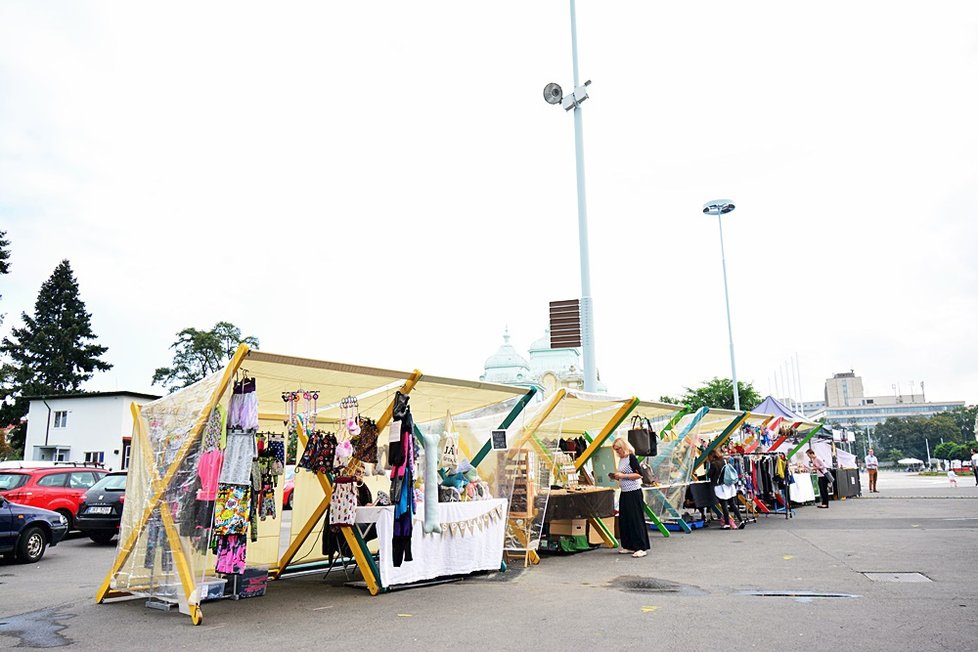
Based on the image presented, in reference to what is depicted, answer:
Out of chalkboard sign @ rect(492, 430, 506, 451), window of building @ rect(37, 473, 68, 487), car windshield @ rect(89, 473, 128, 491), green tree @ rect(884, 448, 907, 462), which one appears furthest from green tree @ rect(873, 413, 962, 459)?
window of building @ rect(37, 473, 68, 487)

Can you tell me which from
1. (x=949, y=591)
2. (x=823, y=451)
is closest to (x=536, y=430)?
(x=949, y=591)

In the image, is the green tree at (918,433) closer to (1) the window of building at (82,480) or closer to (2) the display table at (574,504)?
(2) the display table at (574,504)

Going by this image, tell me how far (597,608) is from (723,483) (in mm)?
8721

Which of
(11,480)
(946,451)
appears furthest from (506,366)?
(946,451)

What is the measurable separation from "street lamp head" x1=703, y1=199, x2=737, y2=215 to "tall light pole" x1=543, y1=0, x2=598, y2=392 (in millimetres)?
15469

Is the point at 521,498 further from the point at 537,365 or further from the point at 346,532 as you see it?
the point at 537,365

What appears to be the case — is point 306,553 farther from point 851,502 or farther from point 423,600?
point 851,502

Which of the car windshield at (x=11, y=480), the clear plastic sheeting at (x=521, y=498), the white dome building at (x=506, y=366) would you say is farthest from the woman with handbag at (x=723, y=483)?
the white dome building at (x=506, y=366)

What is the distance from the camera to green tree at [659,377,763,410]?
4219 cm

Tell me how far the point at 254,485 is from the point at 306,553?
2404mm

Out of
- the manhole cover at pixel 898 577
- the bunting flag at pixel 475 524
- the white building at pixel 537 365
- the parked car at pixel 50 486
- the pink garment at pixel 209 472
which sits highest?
the white building at pixel 537 365

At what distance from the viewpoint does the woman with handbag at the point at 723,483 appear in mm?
14883

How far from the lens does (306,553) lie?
33.5ft

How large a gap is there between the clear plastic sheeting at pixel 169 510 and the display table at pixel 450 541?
1842mm
